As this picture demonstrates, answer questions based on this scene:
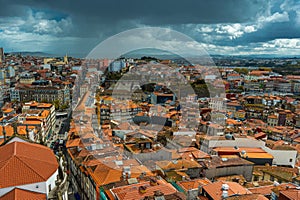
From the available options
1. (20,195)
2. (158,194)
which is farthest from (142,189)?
(20,195)

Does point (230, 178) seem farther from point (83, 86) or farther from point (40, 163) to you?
point (83, 86)

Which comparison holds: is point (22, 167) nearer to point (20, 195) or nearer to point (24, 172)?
point (24, 172)

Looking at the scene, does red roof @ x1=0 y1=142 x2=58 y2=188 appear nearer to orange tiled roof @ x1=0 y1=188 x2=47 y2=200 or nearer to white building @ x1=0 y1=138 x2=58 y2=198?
white building @ x1=0 y1=138 x2=58 y2=198

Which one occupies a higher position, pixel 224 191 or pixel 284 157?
pixel 224 191

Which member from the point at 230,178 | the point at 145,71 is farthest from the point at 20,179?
the point at 145,71

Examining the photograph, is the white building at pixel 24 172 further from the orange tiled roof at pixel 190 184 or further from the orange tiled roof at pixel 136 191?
the orange tiled roof at pixel 190 184

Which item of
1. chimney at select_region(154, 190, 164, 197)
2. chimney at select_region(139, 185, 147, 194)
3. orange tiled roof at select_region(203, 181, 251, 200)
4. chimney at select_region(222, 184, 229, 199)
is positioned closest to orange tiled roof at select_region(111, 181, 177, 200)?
chimney at select_region(139, 185, 147, 194)

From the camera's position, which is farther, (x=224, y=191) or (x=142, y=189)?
(x=224, y=191)

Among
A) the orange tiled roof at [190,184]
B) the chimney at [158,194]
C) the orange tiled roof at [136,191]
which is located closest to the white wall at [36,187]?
the orange tiled roof at [136,191]

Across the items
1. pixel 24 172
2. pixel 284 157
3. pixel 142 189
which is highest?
pixel 24 172

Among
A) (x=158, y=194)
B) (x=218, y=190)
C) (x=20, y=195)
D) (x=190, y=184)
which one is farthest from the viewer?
(x=190, y=184)
